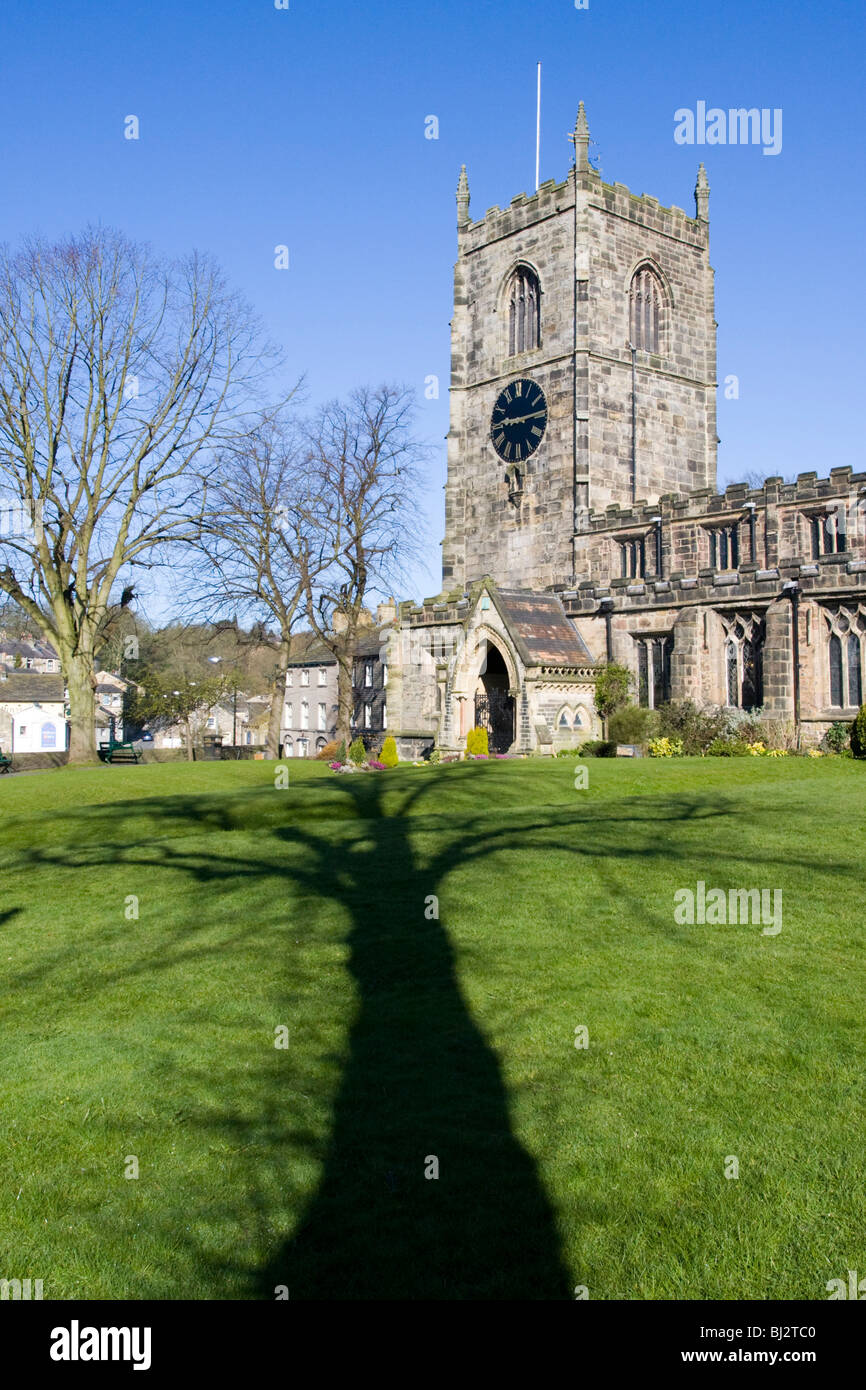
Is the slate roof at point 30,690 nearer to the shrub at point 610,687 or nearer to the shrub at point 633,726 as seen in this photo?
the shrub at point 610,687

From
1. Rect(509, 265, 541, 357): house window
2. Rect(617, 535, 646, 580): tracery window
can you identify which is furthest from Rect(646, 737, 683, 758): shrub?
Rect(509, 265, 541, 357): house window

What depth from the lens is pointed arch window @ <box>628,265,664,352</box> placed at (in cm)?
4422

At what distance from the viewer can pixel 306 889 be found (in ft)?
36.7

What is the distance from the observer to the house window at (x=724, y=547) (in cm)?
3612

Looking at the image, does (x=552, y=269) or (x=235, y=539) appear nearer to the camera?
(x=235, y=539)

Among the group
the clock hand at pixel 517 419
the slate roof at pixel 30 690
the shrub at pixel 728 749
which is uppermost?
the clock hand at pixel 517 419

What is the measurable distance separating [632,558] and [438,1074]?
35.5 metres

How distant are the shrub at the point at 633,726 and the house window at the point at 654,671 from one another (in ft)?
7.37

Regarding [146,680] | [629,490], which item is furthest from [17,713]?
[629,490]

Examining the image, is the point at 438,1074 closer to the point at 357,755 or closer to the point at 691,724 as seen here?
the point at 691,724

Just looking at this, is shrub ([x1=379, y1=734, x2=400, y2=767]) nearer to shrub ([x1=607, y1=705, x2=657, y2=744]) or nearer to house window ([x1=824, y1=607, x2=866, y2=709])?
shrub ([x1=607, y1=705, x2=657, y2=744])

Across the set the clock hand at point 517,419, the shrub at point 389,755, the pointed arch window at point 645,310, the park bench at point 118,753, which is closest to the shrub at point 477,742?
the shrub at point 389,755

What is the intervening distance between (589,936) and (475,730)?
23.7 metres

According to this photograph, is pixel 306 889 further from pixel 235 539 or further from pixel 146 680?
pixel 146 680
